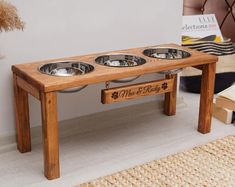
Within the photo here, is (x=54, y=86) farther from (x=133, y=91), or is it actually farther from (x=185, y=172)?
(x=185, y=172)

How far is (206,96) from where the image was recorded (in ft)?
4.55

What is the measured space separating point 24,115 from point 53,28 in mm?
278

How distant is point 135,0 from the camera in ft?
4.68

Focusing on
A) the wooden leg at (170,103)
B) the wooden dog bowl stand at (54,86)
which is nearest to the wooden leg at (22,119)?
the wooden dog bowl stand at (54,86)

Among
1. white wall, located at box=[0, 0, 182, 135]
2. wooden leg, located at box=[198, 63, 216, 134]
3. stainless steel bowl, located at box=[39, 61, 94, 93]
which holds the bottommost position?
wooden leg, located at box=[198, 63, 216, 134]

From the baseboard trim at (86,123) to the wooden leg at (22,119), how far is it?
1.6 inches

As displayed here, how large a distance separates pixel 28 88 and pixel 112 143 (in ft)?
1.18

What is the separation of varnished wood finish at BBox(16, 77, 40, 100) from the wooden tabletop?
0.05 ft

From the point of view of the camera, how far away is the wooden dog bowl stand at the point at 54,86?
109 cm

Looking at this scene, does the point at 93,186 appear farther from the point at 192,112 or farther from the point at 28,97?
the point at 192,112

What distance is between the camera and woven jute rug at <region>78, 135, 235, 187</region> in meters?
1.13

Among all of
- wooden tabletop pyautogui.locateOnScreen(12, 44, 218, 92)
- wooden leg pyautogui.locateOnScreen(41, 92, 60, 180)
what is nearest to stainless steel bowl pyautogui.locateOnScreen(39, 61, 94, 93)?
wooden tabletop pyautogui.locateOnScreen(12, 44, 218, 92)

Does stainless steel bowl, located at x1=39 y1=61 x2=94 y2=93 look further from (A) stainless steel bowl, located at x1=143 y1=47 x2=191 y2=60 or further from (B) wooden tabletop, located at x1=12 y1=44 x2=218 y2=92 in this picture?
(A) stainless steel bowl, located at x1=143 y1=47 x2=191 y2=60

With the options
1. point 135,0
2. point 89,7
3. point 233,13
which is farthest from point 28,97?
point 233,13
